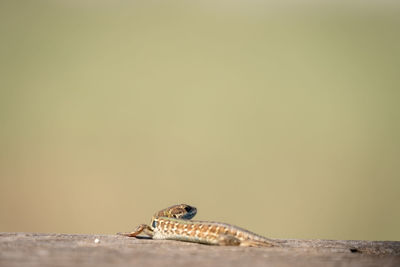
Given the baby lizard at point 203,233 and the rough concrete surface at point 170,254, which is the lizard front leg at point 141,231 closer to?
the baby lizard at point 203,233

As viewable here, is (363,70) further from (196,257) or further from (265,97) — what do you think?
(196,257)

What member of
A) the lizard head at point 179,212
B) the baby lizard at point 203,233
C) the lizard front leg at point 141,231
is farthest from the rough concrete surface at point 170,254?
the lizard head at point 179,212

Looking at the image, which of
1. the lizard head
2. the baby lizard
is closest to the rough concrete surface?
the baby lizard

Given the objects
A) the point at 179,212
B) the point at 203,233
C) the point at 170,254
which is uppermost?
the point at 179,212

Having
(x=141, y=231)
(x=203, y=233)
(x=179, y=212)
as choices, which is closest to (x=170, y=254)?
(x=203, y=233)

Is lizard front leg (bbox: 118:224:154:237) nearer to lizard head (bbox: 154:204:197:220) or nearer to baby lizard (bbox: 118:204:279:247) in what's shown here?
baby lizard (bbox: 118:204:279:247)

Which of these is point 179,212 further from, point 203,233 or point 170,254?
point 170,254
